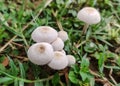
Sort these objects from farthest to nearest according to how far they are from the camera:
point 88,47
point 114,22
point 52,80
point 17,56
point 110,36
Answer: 1. point 114,22
2. point 110,36
3. point 88,47
4. point 17,56
5. point 52,80

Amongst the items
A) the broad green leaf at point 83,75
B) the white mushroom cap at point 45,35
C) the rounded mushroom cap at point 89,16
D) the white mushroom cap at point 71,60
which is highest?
the rounded mushroom cap at point 89,16

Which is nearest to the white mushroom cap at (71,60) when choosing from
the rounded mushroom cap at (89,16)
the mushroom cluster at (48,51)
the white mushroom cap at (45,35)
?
the mushroom cluster at (48,51)

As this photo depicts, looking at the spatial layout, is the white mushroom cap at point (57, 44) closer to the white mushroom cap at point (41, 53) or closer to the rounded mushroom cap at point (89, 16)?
the white mushroom cap at point (41, 53)

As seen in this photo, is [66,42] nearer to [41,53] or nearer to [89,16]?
[89,16]

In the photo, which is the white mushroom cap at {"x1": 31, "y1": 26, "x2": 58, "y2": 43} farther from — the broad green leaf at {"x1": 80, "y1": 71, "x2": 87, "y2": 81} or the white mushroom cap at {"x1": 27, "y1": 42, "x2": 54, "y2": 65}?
the broad green leaf at {"x1": 80, "y1": 71, "x2": 87, "y2": 81}

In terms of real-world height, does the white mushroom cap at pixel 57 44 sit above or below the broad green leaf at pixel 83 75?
above

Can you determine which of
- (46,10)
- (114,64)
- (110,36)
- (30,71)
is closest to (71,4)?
(46,10)

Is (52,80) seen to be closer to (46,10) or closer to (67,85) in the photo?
(67,85)
